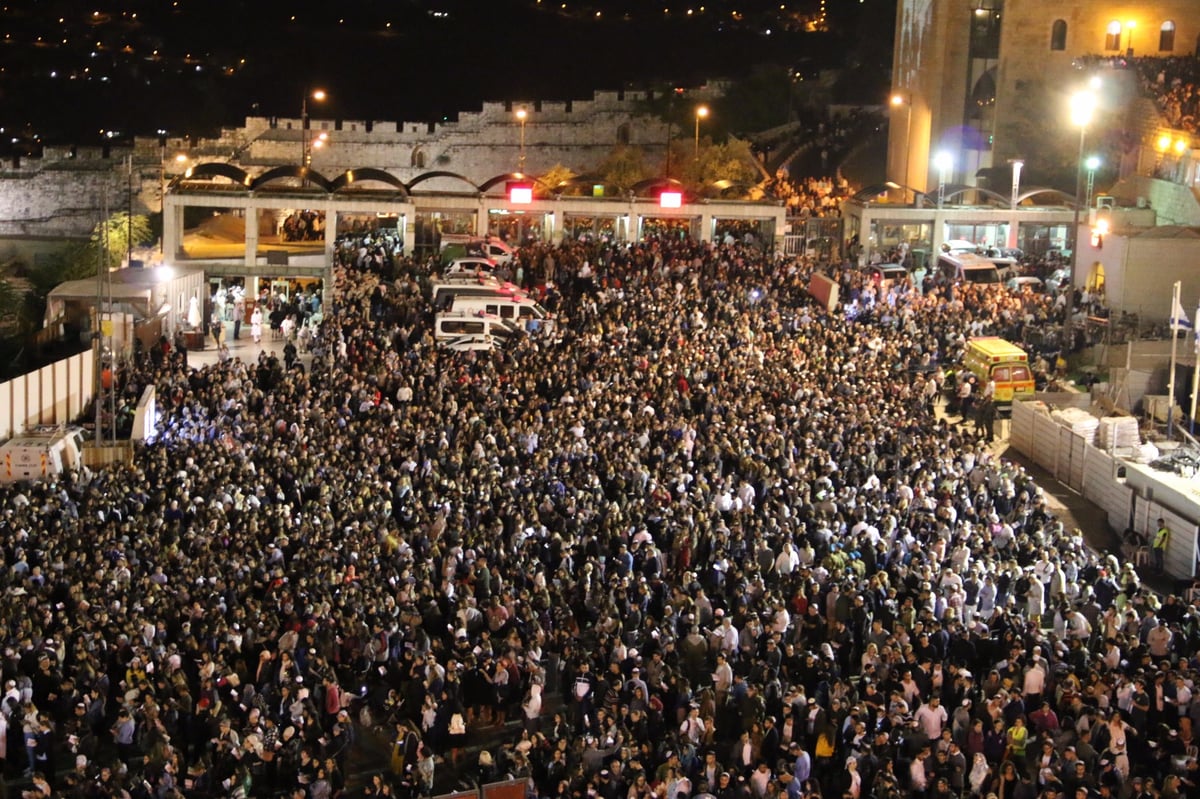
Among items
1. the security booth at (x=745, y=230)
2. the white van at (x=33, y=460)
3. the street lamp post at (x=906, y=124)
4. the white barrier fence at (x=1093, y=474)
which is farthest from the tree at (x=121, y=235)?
the white barrier fence at (x=1093, y=474)

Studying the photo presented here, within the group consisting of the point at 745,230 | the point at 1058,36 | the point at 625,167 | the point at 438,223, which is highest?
the point at 1058,36

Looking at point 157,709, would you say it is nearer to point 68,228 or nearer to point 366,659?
point 366,659

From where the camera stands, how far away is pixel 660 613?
58.6 ft

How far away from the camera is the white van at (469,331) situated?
1167 inches

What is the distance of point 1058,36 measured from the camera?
5128cm

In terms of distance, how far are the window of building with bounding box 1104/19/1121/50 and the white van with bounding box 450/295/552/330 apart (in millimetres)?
27197

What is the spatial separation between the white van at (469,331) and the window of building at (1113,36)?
93.9 feet

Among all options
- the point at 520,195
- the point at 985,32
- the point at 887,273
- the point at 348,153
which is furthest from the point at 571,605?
the point at 348,153

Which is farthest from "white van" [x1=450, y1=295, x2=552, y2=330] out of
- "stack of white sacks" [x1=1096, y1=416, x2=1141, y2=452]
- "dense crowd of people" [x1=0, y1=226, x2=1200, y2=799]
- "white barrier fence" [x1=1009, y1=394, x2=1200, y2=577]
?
"stack of white sacks" [x1=1096, y1=416, x2=1141, y2=452]

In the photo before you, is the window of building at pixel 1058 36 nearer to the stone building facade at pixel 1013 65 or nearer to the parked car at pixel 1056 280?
the stone building facade at pixel 1013 65

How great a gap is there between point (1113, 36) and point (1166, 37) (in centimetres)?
156

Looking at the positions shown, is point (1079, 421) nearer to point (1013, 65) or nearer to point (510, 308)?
point (510, 308)

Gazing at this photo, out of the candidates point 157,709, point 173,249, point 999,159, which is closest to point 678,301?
point 173,249

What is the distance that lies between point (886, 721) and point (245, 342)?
2141cm
